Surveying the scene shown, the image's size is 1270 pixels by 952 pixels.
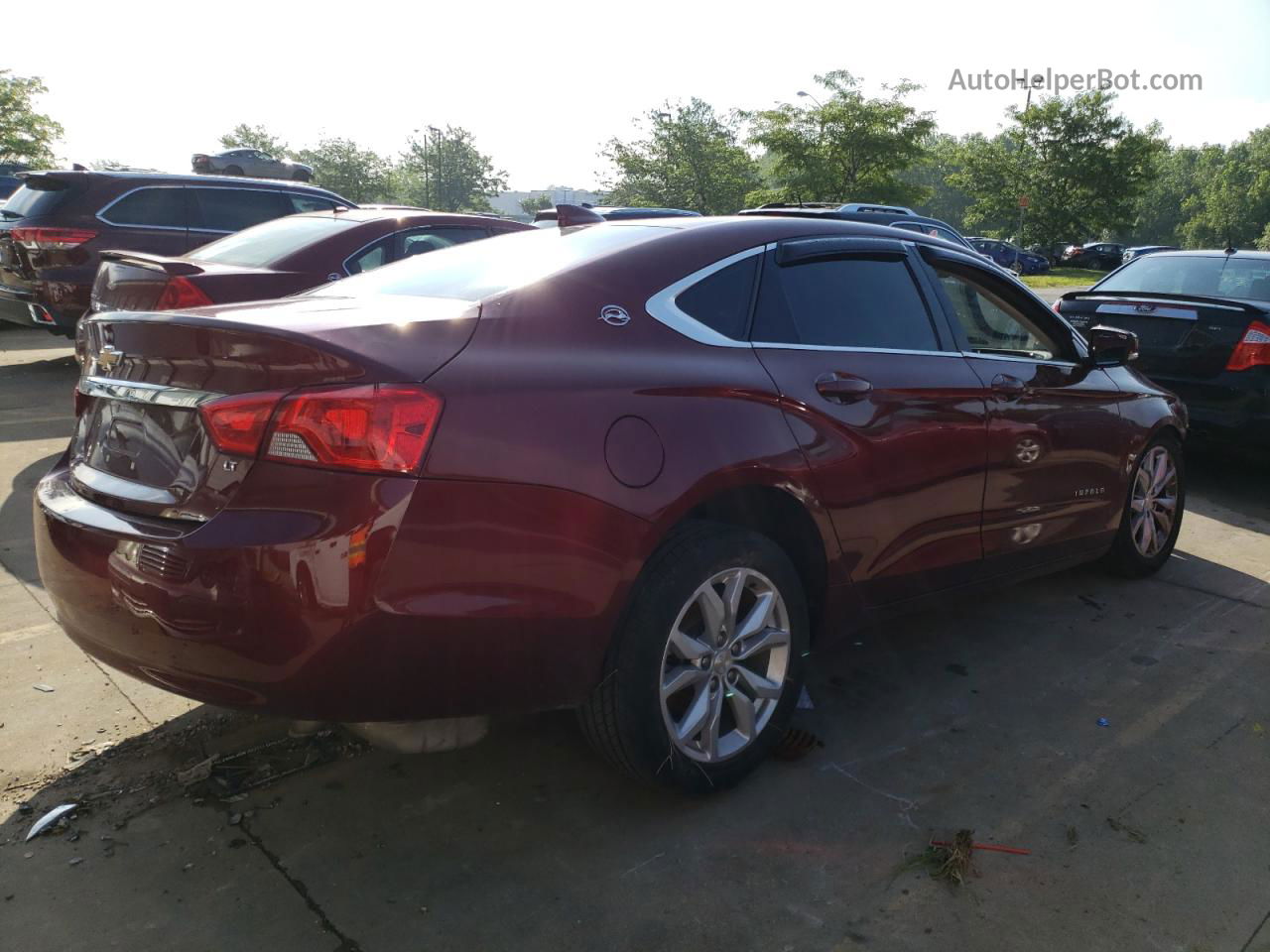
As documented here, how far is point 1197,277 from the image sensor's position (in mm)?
6941

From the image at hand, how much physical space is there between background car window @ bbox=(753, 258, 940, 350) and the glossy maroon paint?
120 millimetres

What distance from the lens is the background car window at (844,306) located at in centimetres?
301

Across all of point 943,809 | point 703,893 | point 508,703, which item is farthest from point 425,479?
point 943,809

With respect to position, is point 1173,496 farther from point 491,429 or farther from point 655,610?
point 491,429

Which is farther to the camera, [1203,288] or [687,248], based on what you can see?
[1203,288]

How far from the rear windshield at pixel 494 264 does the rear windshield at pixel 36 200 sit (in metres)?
6.59

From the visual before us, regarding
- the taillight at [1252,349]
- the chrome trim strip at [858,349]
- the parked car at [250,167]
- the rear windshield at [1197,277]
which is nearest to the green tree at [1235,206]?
the parked car at [250,167]

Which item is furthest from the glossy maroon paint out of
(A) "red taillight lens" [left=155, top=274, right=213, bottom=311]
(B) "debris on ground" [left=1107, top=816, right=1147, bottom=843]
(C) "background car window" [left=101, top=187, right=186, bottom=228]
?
(C) "background car window" [left=101, top=187, right=186, bottom=228]

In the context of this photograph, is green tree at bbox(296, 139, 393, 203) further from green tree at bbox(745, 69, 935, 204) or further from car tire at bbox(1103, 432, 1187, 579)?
car tire at bbox(1103, 432, 1187, 579)

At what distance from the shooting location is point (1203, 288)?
6.80 metres

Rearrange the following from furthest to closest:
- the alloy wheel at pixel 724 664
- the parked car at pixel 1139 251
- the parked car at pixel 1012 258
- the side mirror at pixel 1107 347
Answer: the parked car at pixel 1012 258, the parked car at pixel 1139 251, the side mirror at pixel 1107 347, the alloy wheel at pixel 724 664

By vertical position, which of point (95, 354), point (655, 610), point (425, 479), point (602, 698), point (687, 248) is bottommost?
point (602, 698)

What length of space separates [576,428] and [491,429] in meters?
0.22

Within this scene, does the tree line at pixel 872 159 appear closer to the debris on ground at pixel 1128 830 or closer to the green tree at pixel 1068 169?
the green tree at pixel 1068 169
